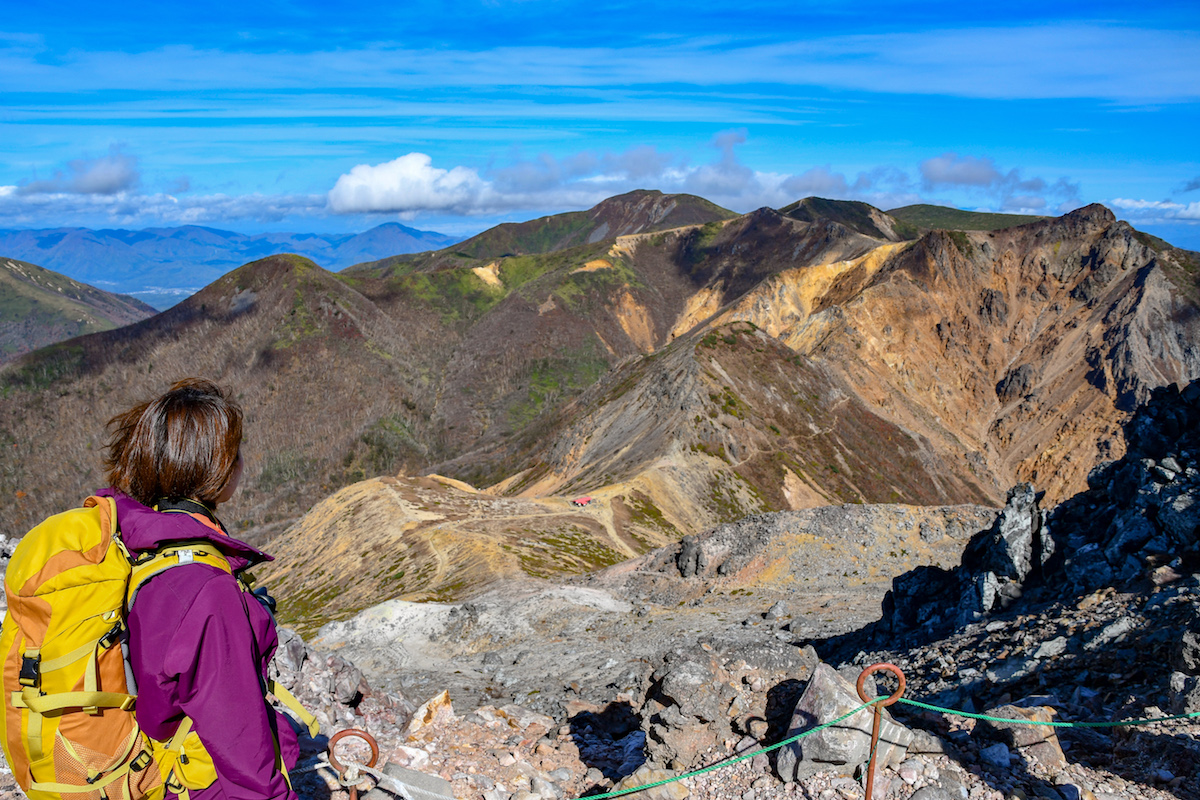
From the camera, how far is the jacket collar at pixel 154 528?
4.04 m

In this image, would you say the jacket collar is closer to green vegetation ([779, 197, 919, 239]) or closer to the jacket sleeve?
the jacket sleeve

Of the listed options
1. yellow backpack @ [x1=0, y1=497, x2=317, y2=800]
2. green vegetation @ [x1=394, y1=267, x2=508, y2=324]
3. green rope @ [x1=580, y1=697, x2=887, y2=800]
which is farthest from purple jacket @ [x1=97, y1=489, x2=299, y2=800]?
green vegetation @ [x1=394, y1=267, x2=508, y2=324]

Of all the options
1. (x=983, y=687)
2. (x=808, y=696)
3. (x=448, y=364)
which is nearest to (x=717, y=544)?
(x=983, y=687)

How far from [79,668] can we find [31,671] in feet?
0.72

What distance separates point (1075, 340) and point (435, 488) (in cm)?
8642

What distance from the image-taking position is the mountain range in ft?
158

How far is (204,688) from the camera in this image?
3.89 meters

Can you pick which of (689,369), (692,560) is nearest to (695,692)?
(692,560)

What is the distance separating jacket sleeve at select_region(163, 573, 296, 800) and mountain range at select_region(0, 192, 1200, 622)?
93.0ft

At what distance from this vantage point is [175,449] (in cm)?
439

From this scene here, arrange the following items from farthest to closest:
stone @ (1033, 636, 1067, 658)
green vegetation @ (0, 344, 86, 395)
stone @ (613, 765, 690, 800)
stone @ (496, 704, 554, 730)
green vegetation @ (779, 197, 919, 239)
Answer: green vegetation @ (779, 197, 919, 239) → green vegetation @ (0, 344, 86, 395) → stone @ (1033, 636, 1067, 658) → stone @ (496, 704, 554, 730) → stone @ (613, 765, 690, 800)

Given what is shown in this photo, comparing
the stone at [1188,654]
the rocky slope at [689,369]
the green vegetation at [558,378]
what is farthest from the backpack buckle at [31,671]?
the green vegetation at [558,378]

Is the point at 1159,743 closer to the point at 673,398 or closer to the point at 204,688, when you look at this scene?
the point at 204,688

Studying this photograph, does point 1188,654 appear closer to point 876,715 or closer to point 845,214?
point 876,715
